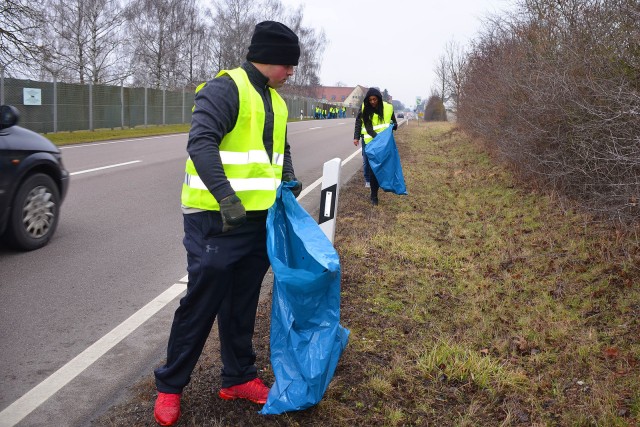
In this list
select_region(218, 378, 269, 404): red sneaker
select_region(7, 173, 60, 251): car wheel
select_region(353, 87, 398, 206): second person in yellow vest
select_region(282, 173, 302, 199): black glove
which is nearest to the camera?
select_region(218, 378, 269, 404): red sneaker

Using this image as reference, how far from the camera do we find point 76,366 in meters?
3.79

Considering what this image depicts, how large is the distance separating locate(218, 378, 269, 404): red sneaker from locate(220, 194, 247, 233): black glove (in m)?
Result: 1.02

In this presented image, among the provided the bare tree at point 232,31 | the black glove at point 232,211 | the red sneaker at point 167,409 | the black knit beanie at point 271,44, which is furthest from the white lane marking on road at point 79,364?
the bare tree at point 232,31

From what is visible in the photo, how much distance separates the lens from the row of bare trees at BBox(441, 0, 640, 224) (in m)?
5.88

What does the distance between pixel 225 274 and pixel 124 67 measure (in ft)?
172

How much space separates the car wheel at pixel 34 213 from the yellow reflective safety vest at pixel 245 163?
12.2ft

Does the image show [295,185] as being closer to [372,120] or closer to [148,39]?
[372,120]

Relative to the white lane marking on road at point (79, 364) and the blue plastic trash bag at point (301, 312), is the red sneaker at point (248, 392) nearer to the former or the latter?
the blue plastic trash bag at point (301, 312)

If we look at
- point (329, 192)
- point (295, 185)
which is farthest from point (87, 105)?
point (295, 185)

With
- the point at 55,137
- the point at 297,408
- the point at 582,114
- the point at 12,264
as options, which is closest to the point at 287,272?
the point at 297,408

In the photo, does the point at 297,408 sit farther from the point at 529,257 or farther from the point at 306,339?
the point at 529,257

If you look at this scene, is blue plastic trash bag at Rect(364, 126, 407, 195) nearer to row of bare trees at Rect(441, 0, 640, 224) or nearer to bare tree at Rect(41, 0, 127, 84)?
row of bare trees at Rect(441, 0, 640, 224)

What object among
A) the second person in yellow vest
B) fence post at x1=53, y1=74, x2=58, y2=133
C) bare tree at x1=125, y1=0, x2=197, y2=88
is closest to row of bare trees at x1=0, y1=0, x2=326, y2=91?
bare tree at x1=125, y1=0, x2=197, y2=88

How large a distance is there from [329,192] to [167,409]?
97.6 inches
